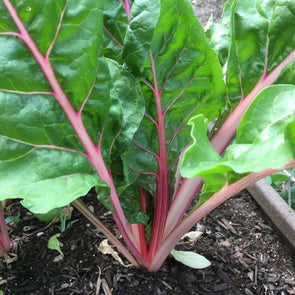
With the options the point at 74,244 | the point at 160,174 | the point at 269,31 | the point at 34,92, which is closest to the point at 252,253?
the point at 160,174

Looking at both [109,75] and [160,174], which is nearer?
[109,75]

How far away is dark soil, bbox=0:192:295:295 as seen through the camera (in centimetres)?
111

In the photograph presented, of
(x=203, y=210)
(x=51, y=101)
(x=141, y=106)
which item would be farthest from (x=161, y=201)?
(x=51, y=101)

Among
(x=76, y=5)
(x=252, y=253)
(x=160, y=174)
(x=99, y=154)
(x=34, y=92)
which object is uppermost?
(x=76, y=5)

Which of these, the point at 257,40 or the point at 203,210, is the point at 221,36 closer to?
the point at 257,40

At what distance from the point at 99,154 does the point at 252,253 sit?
64 centimetres

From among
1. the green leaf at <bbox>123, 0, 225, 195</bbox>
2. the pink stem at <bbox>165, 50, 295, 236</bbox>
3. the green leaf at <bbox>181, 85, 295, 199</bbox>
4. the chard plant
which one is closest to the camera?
the green leaf at <bbox>181, 85, 295, 199</bbox>

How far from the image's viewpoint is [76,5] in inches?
30.1

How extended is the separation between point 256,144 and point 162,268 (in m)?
0.63

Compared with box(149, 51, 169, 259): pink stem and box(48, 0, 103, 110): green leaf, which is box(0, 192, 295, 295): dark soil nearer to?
box(149, 51, 169, 259): pink stem

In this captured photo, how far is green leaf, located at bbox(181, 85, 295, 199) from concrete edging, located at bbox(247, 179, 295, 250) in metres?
0.56

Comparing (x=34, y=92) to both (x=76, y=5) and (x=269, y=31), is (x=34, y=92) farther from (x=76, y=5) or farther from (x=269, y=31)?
(x=269, y=31)

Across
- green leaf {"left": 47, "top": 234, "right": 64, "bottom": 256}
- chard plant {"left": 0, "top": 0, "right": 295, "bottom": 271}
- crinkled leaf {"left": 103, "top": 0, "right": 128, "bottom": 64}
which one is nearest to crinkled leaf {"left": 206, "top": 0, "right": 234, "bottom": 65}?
chard plant {"left": 0, "top": 0, "right": 295, "bottom": 271}

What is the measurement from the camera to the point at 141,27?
829mm
